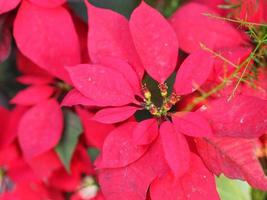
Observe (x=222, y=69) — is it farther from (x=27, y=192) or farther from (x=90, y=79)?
(x=27, y=192)

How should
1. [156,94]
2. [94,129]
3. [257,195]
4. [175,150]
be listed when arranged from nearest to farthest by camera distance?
[175,150], [156,94], [94,129], [257,195]

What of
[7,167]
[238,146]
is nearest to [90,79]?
[238,146]

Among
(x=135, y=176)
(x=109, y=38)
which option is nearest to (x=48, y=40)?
(x=109, y=38)

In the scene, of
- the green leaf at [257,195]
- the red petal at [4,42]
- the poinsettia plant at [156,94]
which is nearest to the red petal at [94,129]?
the poinsettia plant at [156,94]

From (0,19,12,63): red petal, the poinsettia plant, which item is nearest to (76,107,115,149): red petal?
the poinsettia plant

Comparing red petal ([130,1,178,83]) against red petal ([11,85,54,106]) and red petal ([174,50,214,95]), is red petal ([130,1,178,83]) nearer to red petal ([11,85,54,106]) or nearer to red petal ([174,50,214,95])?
red petal ([174,50,214,95])

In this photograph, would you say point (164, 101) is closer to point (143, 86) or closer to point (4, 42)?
point (143, 86)
